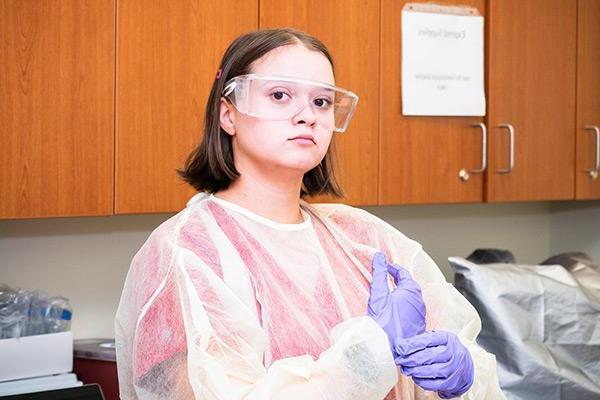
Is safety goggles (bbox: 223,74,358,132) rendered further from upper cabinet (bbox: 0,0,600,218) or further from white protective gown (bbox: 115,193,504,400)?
upper cabinet (bbox: 0,0,600,218)

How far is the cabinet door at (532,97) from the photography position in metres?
2.41

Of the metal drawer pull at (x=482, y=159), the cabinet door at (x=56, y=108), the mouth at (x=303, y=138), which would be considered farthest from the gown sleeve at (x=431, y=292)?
the metal drawer pull at (x=482, y=159)

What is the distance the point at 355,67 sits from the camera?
2.16 metres

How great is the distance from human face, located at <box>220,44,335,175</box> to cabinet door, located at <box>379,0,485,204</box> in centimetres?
75

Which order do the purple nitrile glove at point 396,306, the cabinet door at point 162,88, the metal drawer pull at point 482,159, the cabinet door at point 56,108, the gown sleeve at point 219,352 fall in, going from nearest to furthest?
the gown sleeve at point 219,352, the purple nitrile glove at point 396,306, the cabinet door at point 56,108, the cabinet door at point 162,88, the metal drawer pull at point 482,159

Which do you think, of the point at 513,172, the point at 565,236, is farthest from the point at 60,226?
the point at 565,236

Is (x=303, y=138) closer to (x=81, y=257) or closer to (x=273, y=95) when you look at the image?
(x=273, y=95)

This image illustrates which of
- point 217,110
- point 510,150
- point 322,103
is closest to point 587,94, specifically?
point 510,150

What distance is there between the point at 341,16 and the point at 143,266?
3.33 feet

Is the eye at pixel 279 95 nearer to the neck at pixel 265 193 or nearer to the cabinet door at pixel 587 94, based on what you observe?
the neck at pixel 265 193

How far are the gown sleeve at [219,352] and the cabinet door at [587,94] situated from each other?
5.08ft

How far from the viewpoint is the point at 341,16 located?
2.12 meters

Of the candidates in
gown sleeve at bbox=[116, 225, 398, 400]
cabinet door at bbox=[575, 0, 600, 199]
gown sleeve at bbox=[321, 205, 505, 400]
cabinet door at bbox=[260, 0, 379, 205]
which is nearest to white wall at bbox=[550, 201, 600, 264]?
cabinet door at bbox=[575, 0, 600, 199]

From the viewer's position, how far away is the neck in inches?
58.9
